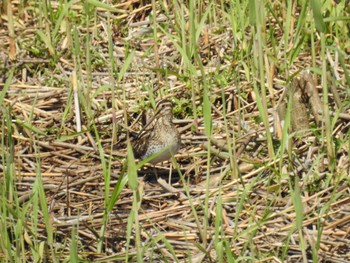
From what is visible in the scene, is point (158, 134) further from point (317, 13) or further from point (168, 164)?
point (317, 13)

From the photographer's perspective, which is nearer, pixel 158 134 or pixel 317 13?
pixel 317 13

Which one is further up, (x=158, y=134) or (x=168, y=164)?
(x=158, y=134)

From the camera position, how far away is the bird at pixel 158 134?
5.38 m

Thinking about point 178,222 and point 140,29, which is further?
point 140,29

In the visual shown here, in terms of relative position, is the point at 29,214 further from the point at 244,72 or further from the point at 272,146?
the point at 244,72

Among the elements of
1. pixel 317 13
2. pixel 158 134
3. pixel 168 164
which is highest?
pixel 317 13

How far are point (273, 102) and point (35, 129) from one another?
1.31 m

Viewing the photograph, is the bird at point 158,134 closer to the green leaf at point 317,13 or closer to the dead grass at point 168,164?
the dead grass at point 168,164

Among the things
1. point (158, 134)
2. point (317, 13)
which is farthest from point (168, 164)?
point (317, 13)

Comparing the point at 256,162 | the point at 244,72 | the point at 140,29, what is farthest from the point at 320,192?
the point at 140,29

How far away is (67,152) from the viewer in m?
5.59

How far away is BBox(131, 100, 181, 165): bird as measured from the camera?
5.38 metres

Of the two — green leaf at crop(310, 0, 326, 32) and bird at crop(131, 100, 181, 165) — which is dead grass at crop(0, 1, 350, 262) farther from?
green leaf at crop(310, 0, 326, 32)

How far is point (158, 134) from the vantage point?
5.46 metres
